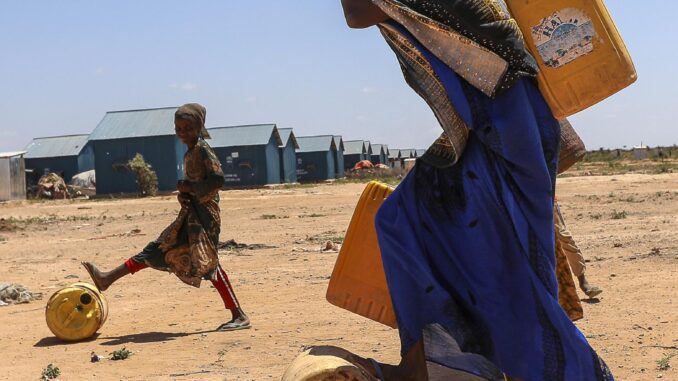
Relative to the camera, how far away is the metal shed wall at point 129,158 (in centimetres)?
3962

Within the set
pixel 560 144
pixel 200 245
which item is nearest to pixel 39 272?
pixel 200 245

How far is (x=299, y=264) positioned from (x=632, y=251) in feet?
11.9

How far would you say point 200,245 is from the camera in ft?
21.6

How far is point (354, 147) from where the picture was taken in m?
73.9

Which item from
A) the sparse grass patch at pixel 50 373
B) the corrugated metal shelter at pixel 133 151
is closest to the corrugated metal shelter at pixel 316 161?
the corrugated metal shelter at pixel 133 151

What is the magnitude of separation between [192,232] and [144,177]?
103ft

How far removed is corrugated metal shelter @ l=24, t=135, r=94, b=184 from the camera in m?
47.7

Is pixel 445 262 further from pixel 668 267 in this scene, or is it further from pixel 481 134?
pixel 668 267

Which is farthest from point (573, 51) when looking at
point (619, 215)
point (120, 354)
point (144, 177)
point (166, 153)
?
point (166, 153)

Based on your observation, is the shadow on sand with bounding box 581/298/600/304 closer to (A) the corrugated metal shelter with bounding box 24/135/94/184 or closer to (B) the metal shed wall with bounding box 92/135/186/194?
(B) the metal shed wall with bounding box 92/135/186/194

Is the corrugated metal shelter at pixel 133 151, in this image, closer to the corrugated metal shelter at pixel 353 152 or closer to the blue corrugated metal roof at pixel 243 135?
the blue corrugated metal roof at pixel 243 135

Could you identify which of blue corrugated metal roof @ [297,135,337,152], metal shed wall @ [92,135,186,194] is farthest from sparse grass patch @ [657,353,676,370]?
blue corrugated metal roof @ [297,135,337,152]

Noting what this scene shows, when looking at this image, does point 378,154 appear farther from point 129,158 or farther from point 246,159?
point 129,158

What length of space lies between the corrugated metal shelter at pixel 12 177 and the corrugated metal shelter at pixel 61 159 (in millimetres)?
8340
